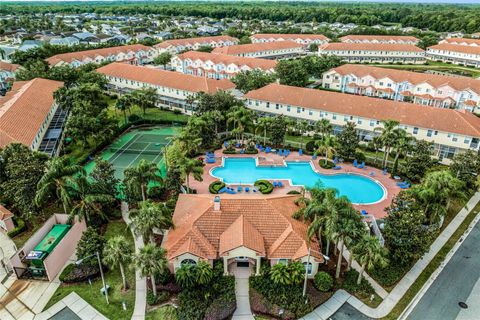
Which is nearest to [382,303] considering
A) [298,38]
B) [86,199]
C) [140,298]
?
[140,298]

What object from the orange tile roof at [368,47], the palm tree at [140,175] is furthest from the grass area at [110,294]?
the orange tile roof at [368,47]

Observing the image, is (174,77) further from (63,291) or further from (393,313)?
(393,313)

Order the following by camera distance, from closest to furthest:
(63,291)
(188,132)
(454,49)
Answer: (63,291) → (188,132) → (454,49)

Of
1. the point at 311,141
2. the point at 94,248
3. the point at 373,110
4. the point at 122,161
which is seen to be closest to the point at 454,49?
the point at 373,110

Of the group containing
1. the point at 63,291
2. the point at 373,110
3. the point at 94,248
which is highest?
the point at 373,110

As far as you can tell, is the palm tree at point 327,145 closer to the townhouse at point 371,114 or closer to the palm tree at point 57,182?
the townhouse at point 371,114

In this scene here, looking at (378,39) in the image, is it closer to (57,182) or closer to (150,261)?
(57,182)

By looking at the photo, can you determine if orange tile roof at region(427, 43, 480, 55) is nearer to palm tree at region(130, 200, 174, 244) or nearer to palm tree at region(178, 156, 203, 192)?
palm tree at region(178, 156, 203, 192)
